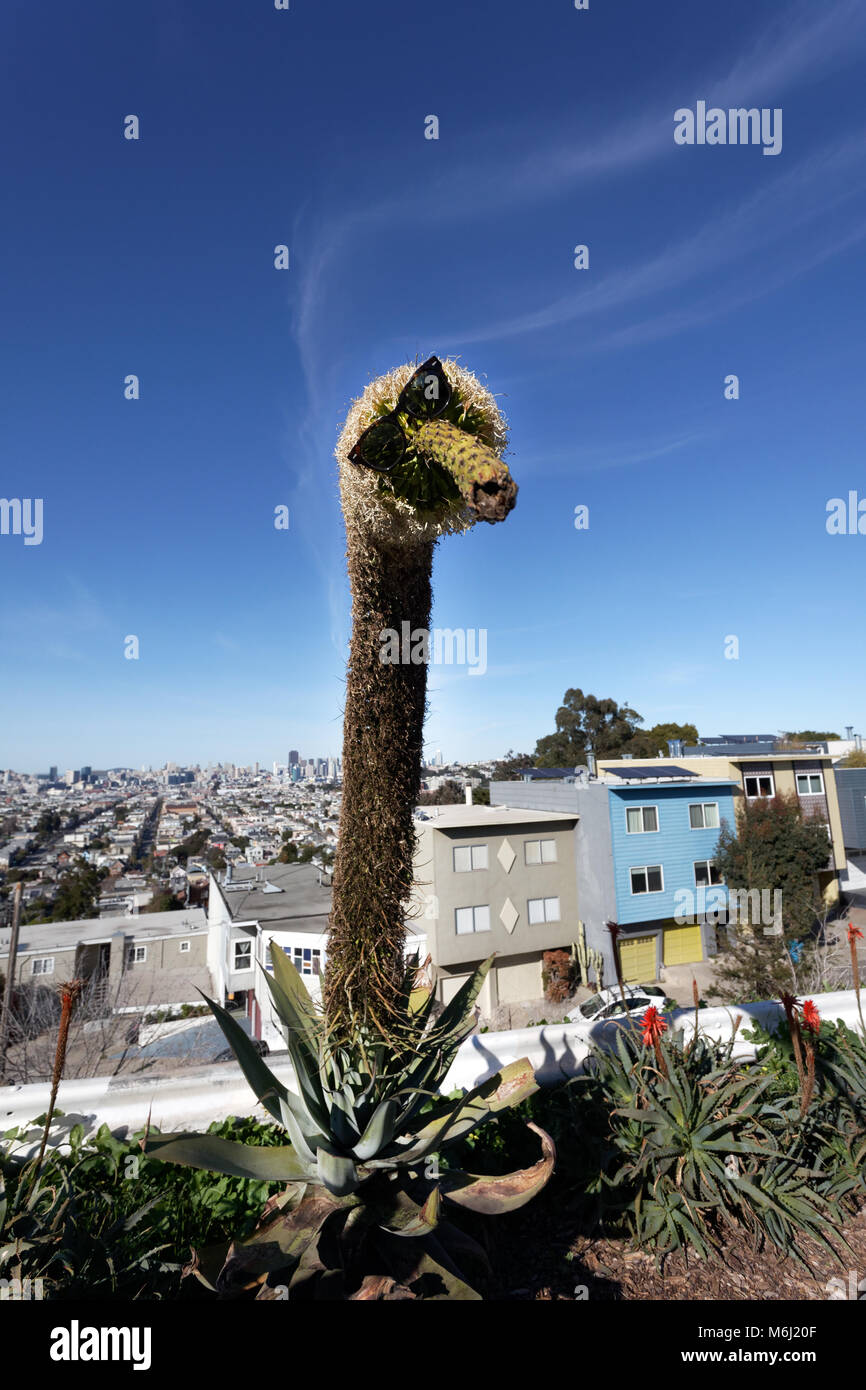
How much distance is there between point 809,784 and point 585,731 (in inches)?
915

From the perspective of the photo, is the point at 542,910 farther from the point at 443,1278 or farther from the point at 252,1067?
the point at 443,1278

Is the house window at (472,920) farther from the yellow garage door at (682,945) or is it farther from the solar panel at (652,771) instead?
the solar panel at (652,771)

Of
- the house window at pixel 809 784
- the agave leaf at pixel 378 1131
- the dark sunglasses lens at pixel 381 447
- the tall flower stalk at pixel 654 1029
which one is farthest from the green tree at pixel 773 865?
the dark sunglasses lens at pixel 381 447

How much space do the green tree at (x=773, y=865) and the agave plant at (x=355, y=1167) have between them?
825 inches

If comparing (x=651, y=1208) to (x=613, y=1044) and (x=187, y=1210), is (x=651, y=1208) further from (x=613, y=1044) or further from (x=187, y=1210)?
(x=187, y=1210)

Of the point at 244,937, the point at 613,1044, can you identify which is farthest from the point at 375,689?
the point at 244,937

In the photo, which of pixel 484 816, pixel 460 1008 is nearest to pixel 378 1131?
pixel 460 1008

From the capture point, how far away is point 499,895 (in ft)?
69.5

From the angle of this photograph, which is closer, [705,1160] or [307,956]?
[705,1160]

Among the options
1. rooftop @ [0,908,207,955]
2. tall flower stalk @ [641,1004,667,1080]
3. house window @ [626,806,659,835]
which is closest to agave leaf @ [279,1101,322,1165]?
tall flower stalk @ [641,1004,667,1080]

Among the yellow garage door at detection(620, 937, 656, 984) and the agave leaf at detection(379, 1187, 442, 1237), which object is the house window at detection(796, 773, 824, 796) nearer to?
the yellow garage door at detection(620, 937, 656, 984)

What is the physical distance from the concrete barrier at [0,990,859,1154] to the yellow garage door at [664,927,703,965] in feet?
67.7

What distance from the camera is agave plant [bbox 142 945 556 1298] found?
84.3 inches

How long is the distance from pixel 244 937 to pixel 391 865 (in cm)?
2088
